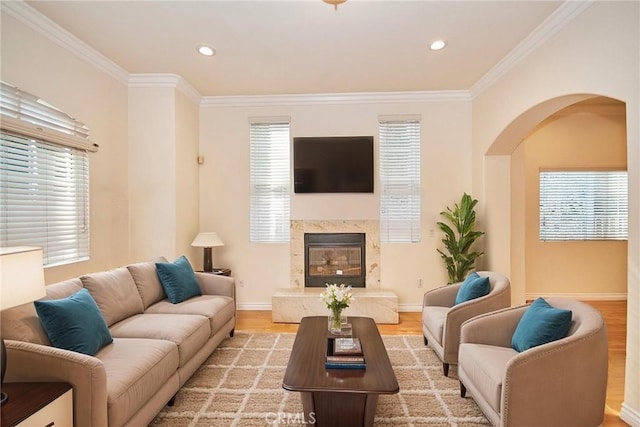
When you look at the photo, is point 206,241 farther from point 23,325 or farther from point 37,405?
point 37,405

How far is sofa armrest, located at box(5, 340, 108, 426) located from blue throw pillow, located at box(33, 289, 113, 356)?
0.21 m

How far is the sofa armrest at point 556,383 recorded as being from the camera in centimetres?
185

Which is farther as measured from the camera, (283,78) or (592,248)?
(592,248)

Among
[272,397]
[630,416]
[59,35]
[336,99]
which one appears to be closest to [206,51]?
[59,35]

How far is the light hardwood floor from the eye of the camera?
256cm

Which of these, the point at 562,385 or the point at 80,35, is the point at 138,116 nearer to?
the point at 80,35

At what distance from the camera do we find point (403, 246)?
472 cm

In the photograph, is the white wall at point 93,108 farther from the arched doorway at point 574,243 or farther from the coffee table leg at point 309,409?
the arched doorway at point 574,243

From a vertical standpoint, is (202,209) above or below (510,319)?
above

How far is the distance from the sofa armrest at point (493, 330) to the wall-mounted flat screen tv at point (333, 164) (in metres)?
2.53

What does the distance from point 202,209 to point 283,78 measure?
2218 millimetres

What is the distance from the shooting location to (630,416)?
2.15 metres

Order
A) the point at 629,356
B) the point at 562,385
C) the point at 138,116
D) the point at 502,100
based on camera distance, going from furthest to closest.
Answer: the point at 138,116, the point at 502,100, the point at 629,356, the point at 562,385

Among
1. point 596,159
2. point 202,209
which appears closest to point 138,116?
point 202,209
